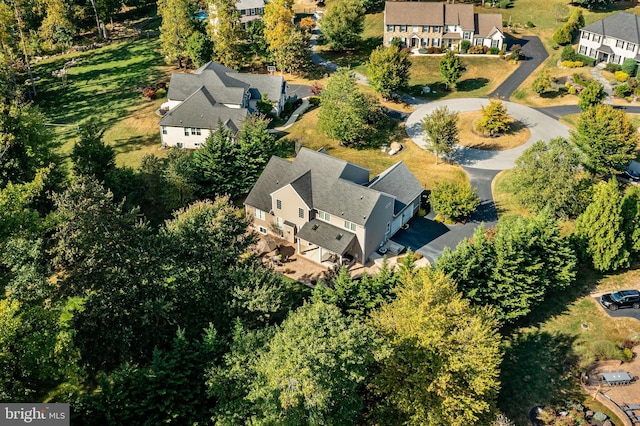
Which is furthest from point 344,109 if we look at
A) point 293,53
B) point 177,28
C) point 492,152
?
point 177,28

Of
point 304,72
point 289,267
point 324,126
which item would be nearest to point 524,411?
point 289,267

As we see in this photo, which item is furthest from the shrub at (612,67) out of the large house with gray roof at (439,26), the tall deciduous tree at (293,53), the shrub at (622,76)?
the tall deciduous tree at (293,53)

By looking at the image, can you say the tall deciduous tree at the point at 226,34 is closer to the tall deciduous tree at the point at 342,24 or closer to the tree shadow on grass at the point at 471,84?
the tall deciduous tree at the point at 342,24

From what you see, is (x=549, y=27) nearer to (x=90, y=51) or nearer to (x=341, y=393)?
(x=90, y=51)

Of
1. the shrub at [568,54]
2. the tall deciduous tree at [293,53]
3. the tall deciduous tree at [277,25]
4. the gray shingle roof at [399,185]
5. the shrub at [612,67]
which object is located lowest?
the gray shingle roof at [399,185]

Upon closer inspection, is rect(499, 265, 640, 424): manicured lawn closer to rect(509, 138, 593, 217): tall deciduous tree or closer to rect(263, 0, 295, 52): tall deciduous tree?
rect(509, 138, 593, 217): tall deciduous tree

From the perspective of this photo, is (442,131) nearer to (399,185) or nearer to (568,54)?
(399,185)

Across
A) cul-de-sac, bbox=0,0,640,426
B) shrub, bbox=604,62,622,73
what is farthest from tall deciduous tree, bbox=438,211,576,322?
shrub, bbox=604,62,622,73
